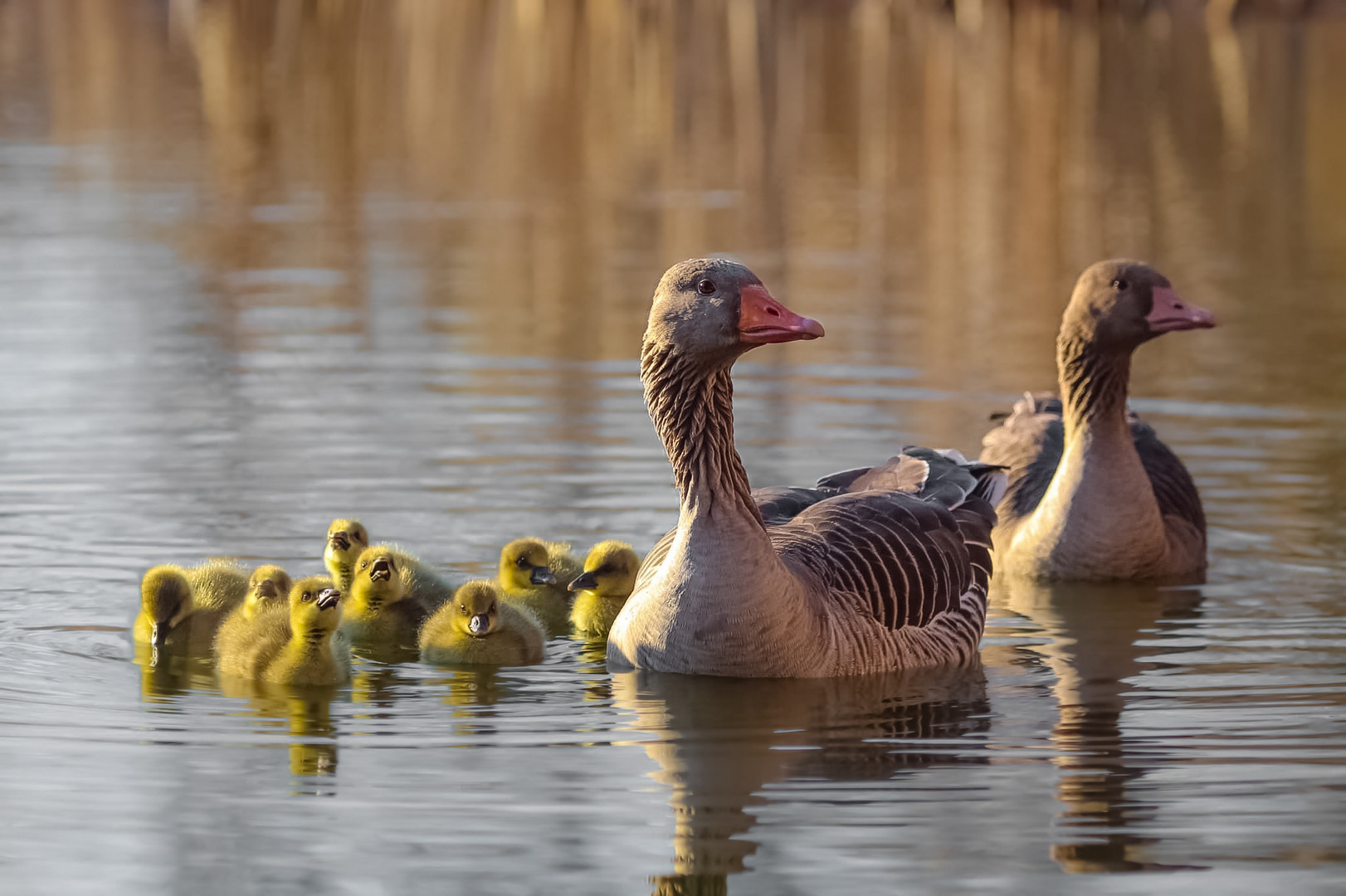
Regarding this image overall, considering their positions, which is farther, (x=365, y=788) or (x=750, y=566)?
(x=750, y=566)

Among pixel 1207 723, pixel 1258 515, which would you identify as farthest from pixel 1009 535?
pixel 1207 723

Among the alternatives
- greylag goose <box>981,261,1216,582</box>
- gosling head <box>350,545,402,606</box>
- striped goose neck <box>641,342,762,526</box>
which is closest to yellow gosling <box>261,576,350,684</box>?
gosling head <box>350,545,402,606</box>

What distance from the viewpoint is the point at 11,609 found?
30.3ft

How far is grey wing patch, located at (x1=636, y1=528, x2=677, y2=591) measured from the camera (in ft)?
27.5

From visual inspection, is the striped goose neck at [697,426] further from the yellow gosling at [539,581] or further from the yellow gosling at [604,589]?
the yellow gosling at [539,581]

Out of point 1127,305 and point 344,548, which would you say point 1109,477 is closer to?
point 1127,305

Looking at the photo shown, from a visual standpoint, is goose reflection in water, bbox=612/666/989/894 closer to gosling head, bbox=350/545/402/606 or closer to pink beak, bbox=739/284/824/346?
gosling head, bbox=350/545/402/606

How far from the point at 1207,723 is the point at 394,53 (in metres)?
42.0

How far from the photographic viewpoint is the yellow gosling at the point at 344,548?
921 centimetres

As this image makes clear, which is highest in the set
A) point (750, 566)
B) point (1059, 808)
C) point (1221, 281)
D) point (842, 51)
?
point (842, 51)

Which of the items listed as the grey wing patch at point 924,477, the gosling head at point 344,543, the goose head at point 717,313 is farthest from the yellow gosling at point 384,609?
the grey wing patch at point 924,477

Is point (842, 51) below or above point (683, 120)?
above

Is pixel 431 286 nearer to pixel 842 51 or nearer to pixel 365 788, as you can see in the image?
pixel 365 788

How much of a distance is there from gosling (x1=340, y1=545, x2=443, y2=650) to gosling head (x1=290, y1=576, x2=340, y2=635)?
0.59 m
